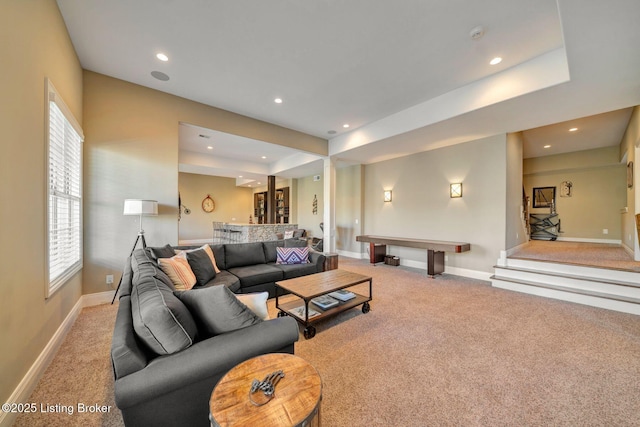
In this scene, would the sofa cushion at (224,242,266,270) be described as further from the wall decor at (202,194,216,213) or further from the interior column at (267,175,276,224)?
the wall decor at (202,194,216,213)

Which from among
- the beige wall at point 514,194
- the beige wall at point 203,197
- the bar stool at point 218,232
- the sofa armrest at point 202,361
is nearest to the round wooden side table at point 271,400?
the sofa armrest at point 202,361

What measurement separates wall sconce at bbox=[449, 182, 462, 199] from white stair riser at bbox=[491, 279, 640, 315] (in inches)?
72.4

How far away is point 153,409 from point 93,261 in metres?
3.35

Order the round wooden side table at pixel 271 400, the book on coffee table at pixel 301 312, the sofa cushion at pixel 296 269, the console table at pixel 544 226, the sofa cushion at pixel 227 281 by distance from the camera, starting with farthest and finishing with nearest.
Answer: the console table at pixel 544 226 → the sofa cushion at pixel 296 269 → the sofa cushion at pixel 227 281 → the book on coffee table at pixel 301 312 → the round wooden side table at pixel 271 400

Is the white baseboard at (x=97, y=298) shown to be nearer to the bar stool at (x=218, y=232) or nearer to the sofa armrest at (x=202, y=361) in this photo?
the sofa armrest at (x=202, y=361)

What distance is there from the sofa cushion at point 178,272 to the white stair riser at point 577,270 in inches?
208

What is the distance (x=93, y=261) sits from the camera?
335cm

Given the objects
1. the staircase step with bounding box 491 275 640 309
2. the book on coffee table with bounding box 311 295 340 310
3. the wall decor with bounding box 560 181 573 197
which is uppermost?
the wall decor with bounding box 560 181 573 197

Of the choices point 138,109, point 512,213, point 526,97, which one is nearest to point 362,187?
point 512,213

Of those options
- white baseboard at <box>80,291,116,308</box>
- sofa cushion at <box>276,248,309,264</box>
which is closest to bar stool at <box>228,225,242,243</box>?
sofa cushion at <box>276,248,309,264</box>

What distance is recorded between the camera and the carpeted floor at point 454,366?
5.11 feet

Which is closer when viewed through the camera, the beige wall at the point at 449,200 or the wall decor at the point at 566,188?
the beige wall at the point at 449,200

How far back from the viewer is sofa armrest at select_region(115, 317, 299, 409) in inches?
40.2

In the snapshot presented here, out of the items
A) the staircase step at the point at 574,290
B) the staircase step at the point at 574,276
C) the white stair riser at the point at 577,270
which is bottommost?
the staircase step at the point at 574,290
